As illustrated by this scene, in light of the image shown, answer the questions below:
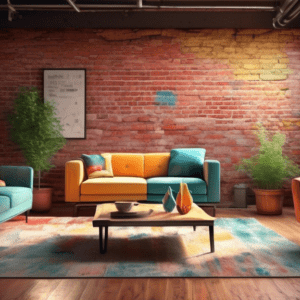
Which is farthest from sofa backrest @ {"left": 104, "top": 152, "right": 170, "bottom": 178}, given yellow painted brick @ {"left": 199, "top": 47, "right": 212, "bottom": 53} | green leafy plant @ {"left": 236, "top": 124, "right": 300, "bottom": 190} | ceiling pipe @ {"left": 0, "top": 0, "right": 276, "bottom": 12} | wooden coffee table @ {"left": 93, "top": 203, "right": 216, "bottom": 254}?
wooden coffee table @ {"left": 93, "top": 203, "right": 216, "bottom": 254}

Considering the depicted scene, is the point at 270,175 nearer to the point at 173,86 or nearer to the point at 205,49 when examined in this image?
the point at 173,86

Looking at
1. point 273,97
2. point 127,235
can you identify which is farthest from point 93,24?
point 127,235

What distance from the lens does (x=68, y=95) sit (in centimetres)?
624

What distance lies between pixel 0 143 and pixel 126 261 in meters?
4.13

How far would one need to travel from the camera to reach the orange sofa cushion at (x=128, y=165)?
578 cm

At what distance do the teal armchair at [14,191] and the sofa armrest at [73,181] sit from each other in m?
0.55

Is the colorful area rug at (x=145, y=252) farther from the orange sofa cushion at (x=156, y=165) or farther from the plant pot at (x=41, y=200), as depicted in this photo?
the orange sofa cushion at (x=156, y=165)

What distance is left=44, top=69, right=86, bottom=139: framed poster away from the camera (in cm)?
624

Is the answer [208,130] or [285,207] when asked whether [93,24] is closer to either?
[208,130]

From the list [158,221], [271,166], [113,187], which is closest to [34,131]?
[113,187]

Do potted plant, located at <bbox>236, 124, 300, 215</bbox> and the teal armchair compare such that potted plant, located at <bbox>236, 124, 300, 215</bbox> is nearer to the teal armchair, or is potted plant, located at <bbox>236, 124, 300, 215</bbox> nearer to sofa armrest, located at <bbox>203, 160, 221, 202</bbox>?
sofa armrest, located at <bbox>203, 160, 221, 202</bbox>

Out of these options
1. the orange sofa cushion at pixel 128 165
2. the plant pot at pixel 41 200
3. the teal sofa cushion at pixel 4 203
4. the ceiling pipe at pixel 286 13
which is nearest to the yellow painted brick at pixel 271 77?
the ceiling pipe at pixel 286 13

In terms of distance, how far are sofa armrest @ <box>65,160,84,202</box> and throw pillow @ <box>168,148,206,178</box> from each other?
4.53 ft

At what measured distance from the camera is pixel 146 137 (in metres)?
6.30
